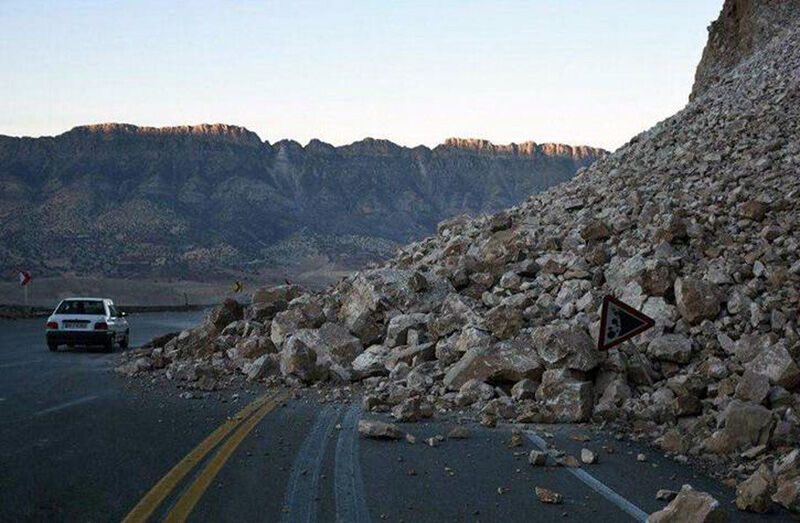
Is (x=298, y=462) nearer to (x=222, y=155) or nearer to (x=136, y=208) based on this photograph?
(x=136, y=208)

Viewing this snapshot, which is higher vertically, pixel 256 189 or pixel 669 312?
pixel 256 189

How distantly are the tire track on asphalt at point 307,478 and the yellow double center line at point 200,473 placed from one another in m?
0.65

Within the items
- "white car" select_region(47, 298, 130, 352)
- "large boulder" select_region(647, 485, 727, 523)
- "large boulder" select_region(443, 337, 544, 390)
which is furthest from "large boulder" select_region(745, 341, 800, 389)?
"white car" select_region(47, 298, 130, 352)

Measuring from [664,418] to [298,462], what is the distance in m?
4.24

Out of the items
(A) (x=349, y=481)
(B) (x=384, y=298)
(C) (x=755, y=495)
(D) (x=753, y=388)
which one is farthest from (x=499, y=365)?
(C) (x=755, y=495)

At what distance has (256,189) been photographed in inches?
5851

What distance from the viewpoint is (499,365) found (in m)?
10.4

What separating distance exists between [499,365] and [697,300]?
284 cm

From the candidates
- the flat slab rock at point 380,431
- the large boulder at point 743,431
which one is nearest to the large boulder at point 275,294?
the flat slab rock at point 380,431

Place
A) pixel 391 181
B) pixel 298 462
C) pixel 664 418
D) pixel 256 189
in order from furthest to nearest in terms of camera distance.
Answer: pixel 391 181
pixel 256 189
pixel 664 418
pixel 298 462

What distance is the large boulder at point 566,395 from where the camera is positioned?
9016 millimetres

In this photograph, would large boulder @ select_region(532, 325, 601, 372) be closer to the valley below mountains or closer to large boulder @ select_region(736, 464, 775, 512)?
large boulder @ select_region(736, 464, 775, 512)

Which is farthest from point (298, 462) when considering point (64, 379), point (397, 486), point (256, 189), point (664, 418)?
point (256, 189)

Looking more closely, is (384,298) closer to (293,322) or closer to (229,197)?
(293,322)
